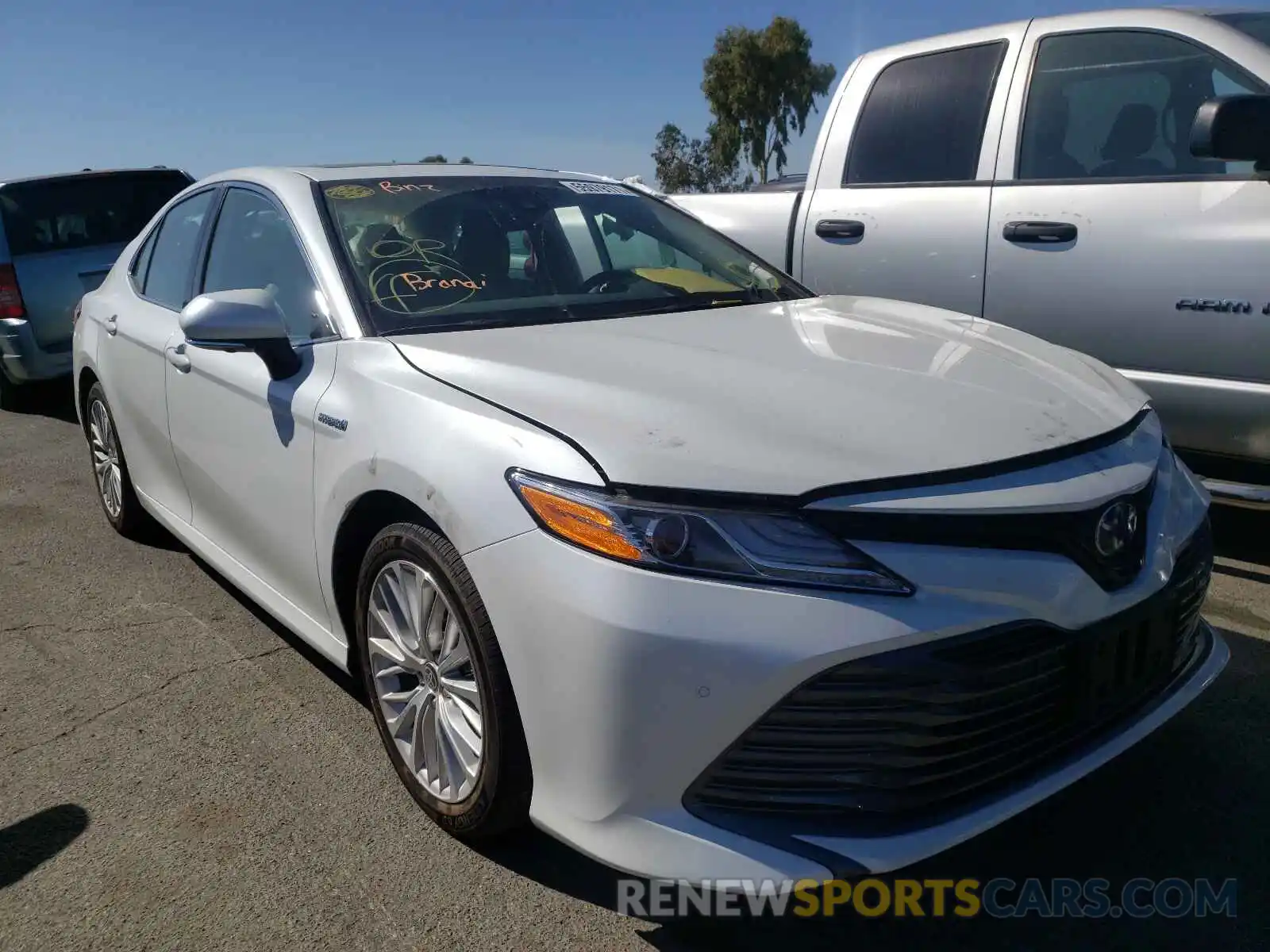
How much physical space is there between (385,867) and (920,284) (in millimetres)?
3174

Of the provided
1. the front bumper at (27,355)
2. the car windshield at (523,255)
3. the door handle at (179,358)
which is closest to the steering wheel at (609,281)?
the car windshield at (523,255)

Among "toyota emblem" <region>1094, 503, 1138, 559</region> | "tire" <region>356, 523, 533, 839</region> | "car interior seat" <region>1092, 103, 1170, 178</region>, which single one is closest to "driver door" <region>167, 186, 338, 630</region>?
"tire" <region>356, 523, 533, 839</region>

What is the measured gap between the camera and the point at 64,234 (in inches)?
321

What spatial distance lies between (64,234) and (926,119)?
21.3 ft

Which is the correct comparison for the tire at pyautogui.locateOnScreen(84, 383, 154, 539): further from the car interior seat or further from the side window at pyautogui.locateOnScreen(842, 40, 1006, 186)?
the car interior seat

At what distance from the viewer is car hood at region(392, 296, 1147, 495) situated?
199 centimetres

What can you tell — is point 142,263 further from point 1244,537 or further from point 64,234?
point 1244,537

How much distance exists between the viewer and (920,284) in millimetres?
4520

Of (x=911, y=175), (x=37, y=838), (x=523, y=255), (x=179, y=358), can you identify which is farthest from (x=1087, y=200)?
(x=37, y=838)

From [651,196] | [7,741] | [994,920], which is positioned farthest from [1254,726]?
[7,741]

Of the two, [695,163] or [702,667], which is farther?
[695,163]

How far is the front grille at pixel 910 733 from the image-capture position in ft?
6.13

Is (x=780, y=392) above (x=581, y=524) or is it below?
above

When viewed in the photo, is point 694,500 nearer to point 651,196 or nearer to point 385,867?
point 385,867
